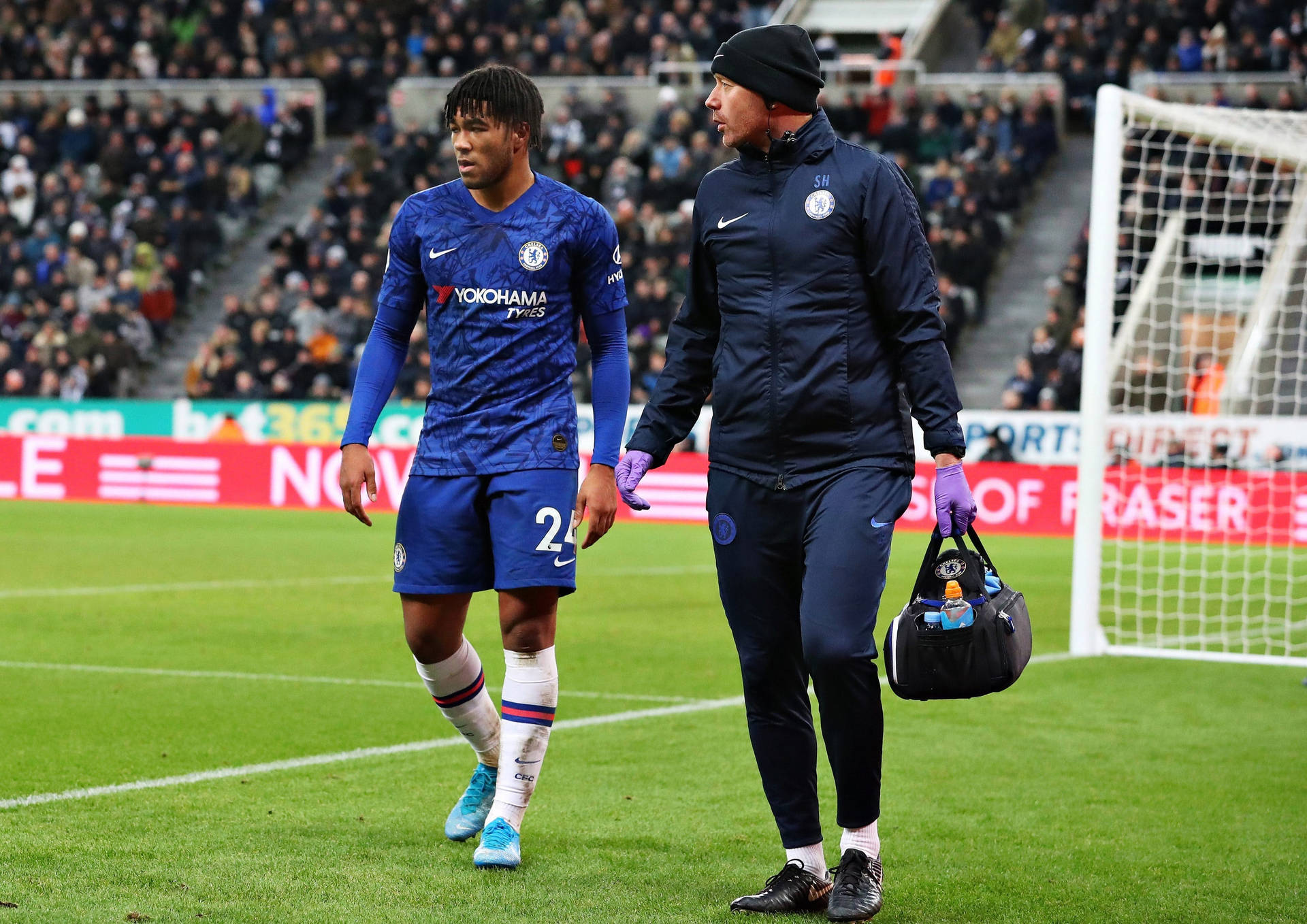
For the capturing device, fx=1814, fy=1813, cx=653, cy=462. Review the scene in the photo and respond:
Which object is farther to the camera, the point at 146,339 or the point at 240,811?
the point at 146,339

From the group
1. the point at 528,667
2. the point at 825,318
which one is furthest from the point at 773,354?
the point at 528,667

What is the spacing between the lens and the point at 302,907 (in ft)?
13.6

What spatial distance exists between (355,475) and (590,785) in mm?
1614

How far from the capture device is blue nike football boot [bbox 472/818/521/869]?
4.62 meters

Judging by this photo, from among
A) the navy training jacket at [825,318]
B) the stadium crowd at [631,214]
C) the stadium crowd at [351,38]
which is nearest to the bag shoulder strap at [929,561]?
the navy training jacket at [825,318]

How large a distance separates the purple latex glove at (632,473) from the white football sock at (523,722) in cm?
60

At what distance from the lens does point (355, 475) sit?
4.88 m

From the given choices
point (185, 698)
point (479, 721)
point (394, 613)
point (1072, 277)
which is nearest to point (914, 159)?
point (1072, 277)

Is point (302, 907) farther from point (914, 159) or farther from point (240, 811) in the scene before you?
point (914, 159)

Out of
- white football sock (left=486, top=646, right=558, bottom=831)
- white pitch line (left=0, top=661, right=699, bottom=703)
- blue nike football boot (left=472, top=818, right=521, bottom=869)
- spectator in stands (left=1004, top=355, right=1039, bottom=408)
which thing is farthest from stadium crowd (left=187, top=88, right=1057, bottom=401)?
blue nike football boot (left=472, top=818, right=521, bottom=869)

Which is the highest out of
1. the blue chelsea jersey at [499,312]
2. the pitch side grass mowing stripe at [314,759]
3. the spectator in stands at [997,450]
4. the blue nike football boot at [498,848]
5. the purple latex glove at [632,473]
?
the blue chelsea jersey at [499,312]

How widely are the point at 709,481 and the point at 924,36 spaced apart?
27349 mm

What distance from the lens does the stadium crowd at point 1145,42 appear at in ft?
84.1

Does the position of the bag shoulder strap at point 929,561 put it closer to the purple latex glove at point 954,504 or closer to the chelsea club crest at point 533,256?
the purple latex glove at point 954,504
